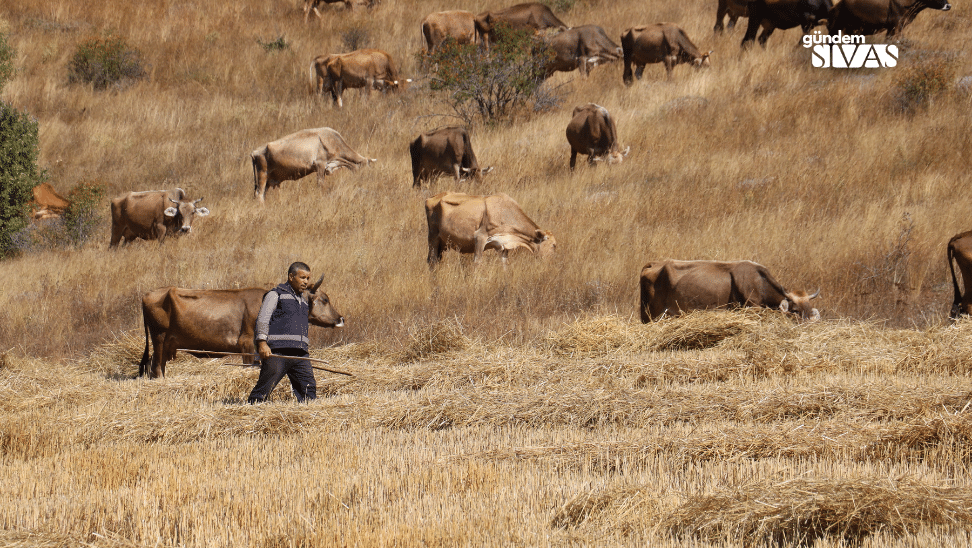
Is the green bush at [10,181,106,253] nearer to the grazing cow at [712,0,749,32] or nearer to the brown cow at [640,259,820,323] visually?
the brown cow at [640,259,820,323]

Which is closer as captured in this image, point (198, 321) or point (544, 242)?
point (198, 321)

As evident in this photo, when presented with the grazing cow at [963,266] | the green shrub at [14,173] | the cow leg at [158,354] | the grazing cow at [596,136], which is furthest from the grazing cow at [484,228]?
the green shrub at [14,173]

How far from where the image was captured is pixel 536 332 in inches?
516

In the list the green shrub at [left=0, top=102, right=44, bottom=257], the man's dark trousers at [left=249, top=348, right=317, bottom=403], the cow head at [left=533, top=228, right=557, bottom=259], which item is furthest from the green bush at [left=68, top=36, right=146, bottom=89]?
the man's dark trousers at [left=249, top=348, right=317, bottom=403]

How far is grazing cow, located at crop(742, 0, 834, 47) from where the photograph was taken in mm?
25812

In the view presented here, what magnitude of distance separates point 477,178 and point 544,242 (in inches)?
201

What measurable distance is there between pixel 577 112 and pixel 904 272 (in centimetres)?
907

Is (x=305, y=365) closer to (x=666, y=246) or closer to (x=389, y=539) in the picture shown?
(x=389, y=539)

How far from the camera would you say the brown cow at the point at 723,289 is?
1237 cm

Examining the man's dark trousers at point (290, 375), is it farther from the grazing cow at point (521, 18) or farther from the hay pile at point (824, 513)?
the grazing cow at point (521, 18)

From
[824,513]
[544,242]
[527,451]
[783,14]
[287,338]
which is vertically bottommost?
[544,242]

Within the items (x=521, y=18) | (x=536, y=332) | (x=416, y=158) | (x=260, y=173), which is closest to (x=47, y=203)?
(x=260, y=173)

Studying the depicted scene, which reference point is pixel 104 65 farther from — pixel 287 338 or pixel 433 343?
pixel 287 338

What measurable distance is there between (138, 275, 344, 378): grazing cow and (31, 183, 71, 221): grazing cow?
1261 centimetres
